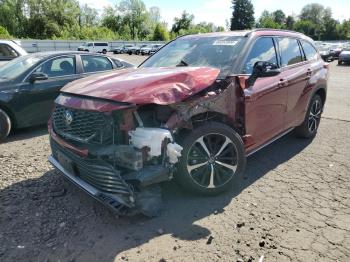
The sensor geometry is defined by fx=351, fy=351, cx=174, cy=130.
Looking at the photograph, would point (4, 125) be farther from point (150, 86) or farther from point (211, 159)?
point (211, 159)

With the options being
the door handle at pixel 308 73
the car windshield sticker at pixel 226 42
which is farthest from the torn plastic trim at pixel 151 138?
the door handle at pixel 308 73

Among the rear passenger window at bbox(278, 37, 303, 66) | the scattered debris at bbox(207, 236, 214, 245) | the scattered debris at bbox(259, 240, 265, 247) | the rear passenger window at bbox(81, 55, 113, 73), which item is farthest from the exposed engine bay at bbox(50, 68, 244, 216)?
the rear passenger window at bbox(81, 55, 113, 73)

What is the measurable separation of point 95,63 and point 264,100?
4.66 m

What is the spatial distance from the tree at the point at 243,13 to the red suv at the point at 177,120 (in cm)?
8393

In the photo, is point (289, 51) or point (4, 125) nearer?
point (289, 51)

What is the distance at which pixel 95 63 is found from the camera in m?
7.91

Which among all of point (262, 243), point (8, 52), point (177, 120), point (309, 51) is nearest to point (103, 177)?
point (177, 120)

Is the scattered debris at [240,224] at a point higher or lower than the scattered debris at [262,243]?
higher

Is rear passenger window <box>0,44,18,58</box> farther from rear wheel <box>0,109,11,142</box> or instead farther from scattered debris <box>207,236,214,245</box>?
scattered debris <box>207,236,214,245</box>

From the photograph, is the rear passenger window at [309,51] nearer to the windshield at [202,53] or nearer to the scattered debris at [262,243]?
the windshield at [202,53]

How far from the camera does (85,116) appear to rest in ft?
11.4

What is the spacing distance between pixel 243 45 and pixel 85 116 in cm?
220

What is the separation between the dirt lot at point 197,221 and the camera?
123 inches

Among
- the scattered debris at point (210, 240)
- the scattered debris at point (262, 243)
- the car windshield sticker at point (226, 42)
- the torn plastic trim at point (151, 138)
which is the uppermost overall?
the car windshield sticker at point (226, 42)
